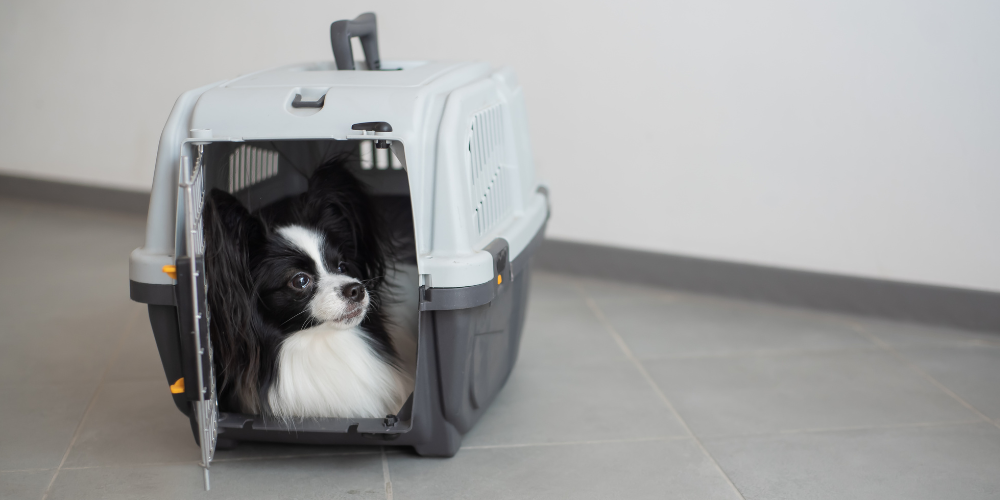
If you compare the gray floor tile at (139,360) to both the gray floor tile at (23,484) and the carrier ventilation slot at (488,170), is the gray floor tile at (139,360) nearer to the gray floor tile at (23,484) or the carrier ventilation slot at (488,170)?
the gray floor tile at (23,484)

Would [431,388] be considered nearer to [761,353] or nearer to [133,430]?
[133,430]

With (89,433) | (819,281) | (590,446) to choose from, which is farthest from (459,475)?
Answer: (819,281)

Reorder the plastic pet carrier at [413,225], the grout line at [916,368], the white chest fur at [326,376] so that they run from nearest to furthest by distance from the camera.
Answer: the plastic pet carrier at [413,225] → the white chest fur at [326,376] → the grout line at [916,368]

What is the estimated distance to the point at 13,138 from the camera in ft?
12.0

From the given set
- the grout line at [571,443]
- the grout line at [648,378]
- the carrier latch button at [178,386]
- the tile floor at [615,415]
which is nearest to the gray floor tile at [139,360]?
the tile floor at [615,415]

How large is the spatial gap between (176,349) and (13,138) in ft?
9.75

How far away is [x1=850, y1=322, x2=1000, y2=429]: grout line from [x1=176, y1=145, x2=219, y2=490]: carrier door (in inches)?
65.9

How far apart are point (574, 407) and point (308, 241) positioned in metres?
0.75

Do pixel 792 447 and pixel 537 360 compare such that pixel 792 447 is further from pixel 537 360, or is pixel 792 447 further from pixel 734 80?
pixel 734 80

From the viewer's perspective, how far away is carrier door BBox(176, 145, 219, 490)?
1222 mm

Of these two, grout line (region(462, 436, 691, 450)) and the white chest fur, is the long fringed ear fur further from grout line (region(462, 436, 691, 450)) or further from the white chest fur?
grout line (region(462, 436, 691, 450))

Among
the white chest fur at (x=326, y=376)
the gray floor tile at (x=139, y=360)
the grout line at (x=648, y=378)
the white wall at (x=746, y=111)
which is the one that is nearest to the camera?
the white chest fur at (x=326, y=376)

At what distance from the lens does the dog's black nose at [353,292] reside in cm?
140

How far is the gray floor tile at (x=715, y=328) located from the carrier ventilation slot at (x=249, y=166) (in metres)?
1.10
